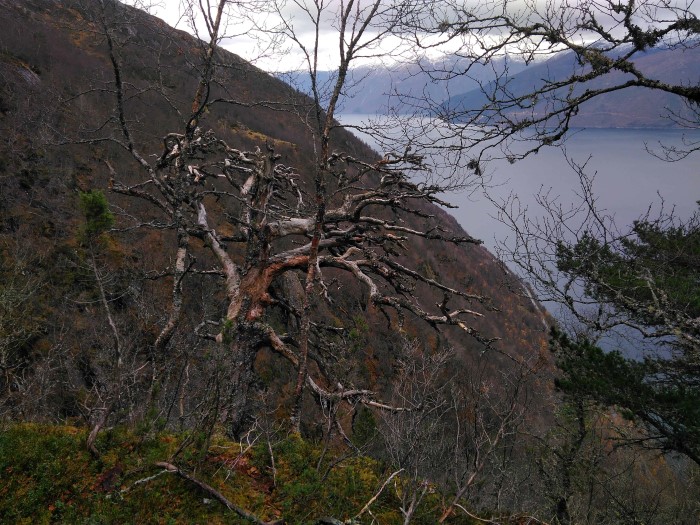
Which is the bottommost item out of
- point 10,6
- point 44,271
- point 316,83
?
point 44,271

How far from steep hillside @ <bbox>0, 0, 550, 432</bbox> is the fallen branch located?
1.20 feet

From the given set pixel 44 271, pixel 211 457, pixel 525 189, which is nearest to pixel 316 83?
pixel 211 457

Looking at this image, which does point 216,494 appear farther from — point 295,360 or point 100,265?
point 100,265

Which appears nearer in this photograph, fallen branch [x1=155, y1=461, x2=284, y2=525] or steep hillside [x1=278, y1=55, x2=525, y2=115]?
fallen branch [x1=155, y1=461, x2=284, y2=525]

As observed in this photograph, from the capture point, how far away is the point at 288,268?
238 inches

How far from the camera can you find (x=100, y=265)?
49.4ft

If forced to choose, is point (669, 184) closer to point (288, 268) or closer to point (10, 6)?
point (288, 268)

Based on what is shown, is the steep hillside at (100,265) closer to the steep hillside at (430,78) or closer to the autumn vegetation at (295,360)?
the autumn vegetation at (295,360)

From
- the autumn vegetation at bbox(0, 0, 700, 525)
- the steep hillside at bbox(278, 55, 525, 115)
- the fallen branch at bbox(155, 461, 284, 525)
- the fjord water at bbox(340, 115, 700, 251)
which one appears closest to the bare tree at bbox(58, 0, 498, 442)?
the autumn vegetation at bbox(0, 0, 700, 525)

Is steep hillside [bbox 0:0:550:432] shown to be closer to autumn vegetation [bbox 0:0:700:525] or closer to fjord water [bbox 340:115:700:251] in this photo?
autumn vegetation [bbox 0:0:700:525]

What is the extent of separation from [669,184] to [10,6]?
217 ft

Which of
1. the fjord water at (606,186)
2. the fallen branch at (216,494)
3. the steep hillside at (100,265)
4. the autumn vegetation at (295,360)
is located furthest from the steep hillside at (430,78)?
the fjord water at (606,186)

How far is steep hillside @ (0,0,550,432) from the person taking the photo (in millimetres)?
6109

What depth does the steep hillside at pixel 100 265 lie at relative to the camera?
6.11 m
